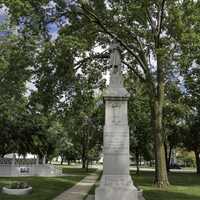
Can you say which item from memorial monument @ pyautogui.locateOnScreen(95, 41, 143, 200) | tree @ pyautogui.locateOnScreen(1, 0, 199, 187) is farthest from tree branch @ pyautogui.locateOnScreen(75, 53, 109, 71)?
memorial monument @ pyautogui.locateOnScreen(95, 41, 143, 200)

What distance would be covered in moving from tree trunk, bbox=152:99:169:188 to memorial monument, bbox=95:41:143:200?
661 centimetres

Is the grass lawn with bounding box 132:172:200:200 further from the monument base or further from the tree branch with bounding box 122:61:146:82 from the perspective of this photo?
the tree branch with bounding box 122:61:146:82

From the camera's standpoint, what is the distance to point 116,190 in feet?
43.8

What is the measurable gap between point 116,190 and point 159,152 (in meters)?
8.29

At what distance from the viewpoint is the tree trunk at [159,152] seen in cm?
2074

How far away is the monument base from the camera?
523 inches

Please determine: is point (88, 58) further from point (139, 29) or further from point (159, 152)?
point (159, 152)

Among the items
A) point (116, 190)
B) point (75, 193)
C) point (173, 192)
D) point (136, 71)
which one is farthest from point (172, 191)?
point (136, 71)

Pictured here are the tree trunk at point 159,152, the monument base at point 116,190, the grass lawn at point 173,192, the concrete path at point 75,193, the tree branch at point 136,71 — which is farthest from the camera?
the tree branch at point 136,71

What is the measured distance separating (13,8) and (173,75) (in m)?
10.4

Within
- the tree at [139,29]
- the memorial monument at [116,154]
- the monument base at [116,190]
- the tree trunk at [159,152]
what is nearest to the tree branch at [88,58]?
the tree at [139,29]

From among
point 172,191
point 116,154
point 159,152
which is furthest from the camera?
point 159,152

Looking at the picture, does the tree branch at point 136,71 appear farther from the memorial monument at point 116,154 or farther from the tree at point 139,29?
the memorial monument at point 116,154

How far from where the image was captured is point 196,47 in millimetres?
18031
